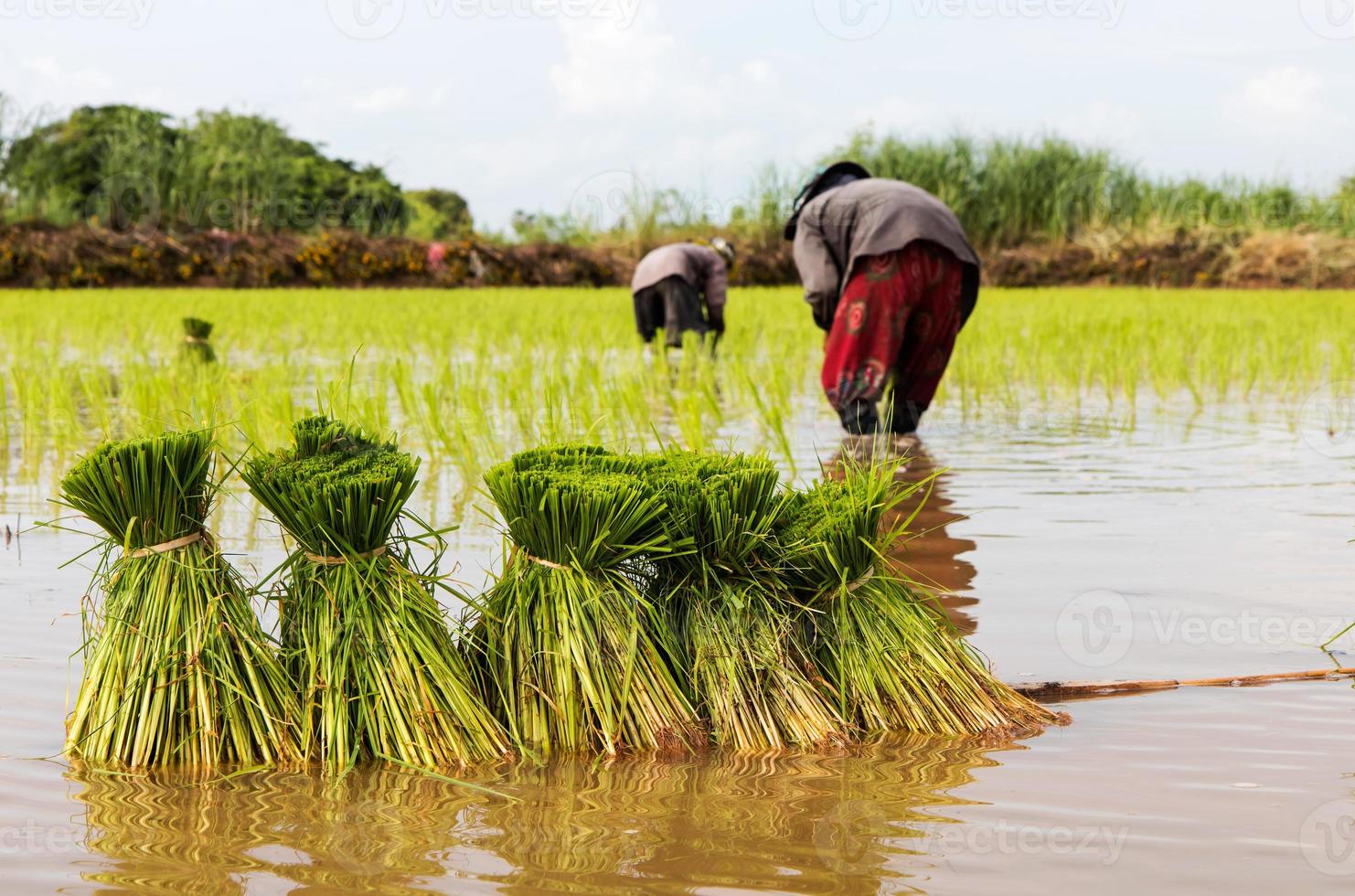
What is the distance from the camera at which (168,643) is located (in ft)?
6.56

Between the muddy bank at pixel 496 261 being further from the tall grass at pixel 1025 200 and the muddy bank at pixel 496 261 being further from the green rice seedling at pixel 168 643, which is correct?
the green rice seedling at pixel 168 643

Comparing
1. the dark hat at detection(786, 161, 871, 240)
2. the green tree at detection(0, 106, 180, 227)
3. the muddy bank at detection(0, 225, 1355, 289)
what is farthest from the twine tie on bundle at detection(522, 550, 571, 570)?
the green tree at detection(0, 106, 180, 227)

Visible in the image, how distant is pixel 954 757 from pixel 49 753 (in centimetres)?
141

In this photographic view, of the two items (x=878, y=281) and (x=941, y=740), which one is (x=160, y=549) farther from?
(x=878, y=281)

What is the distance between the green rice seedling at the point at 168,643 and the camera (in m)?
1.97

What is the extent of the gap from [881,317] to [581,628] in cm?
347

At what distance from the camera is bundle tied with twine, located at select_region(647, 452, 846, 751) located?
206cm

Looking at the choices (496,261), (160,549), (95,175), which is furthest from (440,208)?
(160,549)

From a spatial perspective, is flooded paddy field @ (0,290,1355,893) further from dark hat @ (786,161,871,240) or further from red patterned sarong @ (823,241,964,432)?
dark hat @ (786,161,871,240)

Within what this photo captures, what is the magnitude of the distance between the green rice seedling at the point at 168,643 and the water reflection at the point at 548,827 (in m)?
0.06

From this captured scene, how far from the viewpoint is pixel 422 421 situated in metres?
5.28

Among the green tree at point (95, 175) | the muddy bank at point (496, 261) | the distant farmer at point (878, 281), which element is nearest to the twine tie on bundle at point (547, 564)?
the distant farmer at point (878, 281)

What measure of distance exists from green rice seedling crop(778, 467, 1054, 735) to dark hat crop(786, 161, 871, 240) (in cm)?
347

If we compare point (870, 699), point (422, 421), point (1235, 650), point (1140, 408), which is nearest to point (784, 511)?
point (870, 699)
